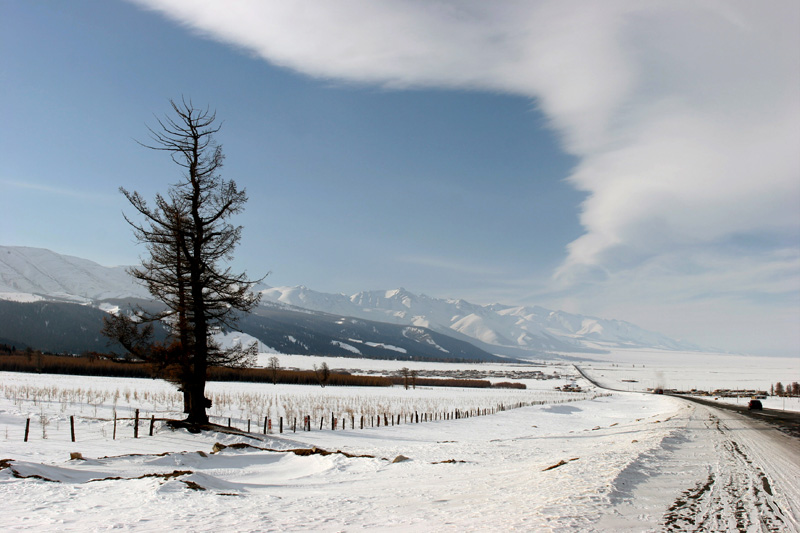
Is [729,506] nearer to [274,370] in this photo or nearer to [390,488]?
[390,488]

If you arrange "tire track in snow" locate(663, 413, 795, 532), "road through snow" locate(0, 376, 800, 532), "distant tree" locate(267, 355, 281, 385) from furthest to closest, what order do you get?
"distant tree" locate(267, 355, 281, 385), "tire track in snow" locate(663, 413, 795, 532), "road through snow" locate(0, 376, 800, 532)

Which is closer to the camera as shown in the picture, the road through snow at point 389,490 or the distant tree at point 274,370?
the road through snow at point 389,490

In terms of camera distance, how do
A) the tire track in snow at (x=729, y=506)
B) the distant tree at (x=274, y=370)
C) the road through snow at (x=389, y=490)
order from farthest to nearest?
the distant tree at (x=274, y=370), the tire track in snow at (x=729, y=506), the road through snow at (x=389, y=490)

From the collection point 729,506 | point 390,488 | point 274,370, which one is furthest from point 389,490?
point 274,370

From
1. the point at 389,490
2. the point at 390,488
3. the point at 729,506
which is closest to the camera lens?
the point at 729,506

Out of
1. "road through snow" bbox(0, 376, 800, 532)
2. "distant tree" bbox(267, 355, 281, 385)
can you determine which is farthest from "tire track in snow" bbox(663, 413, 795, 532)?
"distant tree" bbox(267, 355, 281, 385)

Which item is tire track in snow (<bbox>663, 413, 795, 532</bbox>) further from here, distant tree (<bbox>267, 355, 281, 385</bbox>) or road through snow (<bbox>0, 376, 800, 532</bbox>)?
distant tree (<bbox>267, 355, 281, 385</bbox>)

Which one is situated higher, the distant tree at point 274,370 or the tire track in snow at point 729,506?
the tire track in snow at point 729,506

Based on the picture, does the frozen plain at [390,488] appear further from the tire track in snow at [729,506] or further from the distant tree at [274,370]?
the distant tree at [274,370]

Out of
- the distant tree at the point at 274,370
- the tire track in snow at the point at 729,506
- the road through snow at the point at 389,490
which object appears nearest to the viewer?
the road through snow at the point at 389,490

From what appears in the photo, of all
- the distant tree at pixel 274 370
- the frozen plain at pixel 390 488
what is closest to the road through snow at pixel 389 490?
the frozen plain at pixel 390 488

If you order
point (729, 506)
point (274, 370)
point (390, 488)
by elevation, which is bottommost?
point (274, 370)

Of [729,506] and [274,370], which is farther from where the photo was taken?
[274,370]

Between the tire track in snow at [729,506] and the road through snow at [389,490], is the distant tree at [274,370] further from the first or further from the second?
the tire track in snow at [729,506]
